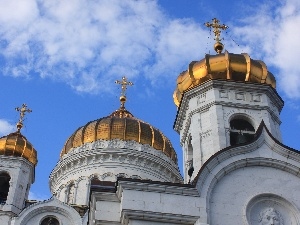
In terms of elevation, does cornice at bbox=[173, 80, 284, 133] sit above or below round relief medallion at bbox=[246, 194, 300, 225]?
above

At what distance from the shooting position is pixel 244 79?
18.1 metres

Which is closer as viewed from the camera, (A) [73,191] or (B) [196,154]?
(B) [196,154]

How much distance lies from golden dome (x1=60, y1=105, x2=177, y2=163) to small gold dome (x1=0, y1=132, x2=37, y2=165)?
253 centimetres

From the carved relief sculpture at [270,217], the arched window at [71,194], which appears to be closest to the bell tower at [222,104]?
the carved relief sculpture at [270,217]

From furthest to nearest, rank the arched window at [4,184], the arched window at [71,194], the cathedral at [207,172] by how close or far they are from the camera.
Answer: the arched window at [71,194] < the arched window at [4,184] < the cathedral at [207,172]

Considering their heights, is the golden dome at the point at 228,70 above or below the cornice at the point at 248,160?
above

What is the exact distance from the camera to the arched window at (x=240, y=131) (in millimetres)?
16969

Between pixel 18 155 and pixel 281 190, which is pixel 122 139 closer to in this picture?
pixel 18 155

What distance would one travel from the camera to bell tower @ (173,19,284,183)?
16.9 metres

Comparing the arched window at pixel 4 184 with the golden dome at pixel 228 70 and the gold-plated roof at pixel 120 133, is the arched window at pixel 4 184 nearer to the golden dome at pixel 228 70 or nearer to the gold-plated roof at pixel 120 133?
the gold-plated roof at pixel 120 133

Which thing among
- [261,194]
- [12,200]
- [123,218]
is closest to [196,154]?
[261,194]

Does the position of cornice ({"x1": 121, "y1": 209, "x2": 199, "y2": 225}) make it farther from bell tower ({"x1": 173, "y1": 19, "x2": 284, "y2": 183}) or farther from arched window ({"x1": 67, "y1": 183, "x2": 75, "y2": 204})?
arched window ({"x1": 67, "y1": 183, "x2": 75, "y2": 204})

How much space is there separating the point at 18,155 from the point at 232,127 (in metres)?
11.7

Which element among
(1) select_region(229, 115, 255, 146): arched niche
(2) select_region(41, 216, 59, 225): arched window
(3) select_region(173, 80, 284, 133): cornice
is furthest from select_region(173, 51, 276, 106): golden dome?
(2) select_region(41, 216, 59, 225): arched window
